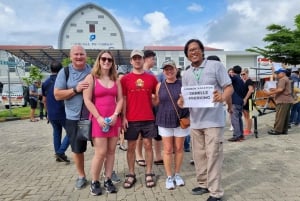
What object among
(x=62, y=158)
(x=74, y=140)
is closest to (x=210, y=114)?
(x=74, y=140)

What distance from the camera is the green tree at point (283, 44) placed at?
64.6 ft

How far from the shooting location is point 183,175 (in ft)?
18.0

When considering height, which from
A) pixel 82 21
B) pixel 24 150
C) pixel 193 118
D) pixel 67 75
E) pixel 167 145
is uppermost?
pixel 82 21

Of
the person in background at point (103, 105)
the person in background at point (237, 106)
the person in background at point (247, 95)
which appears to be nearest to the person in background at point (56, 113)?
the person in background at point (103, 105)

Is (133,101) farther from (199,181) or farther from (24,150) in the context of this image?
(24,150)

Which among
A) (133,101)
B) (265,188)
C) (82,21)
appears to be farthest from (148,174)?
(82,21)

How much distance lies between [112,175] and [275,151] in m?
3.78

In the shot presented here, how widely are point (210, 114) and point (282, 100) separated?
5.57 m

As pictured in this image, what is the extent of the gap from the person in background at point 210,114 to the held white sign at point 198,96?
68 millimetres

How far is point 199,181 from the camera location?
15.1 ft

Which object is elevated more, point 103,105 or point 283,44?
point 283,44

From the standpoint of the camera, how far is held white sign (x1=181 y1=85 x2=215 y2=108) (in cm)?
410

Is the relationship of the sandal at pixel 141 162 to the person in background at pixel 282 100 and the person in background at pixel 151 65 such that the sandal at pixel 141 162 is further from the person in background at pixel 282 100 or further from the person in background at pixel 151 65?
the person in background at pixel 282 100

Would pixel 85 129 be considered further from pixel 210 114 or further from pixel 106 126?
pixel 210 114
